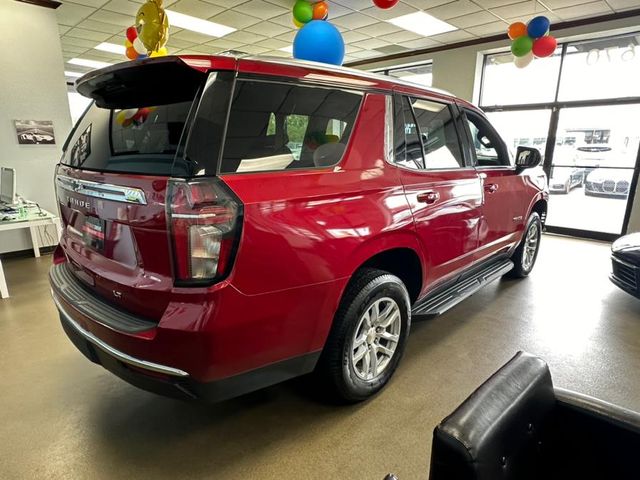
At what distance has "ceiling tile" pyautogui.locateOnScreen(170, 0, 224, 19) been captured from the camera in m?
5.33

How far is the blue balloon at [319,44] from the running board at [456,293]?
233cm

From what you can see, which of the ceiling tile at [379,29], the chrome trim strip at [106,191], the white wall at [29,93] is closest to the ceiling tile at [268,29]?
the ceiling tile at [379,29]

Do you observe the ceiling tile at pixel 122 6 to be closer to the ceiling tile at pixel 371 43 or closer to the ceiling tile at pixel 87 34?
the ceiling tile at pixel 87 34

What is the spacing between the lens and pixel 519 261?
382 cm

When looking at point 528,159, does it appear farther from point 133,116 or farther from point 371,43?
point 371,43

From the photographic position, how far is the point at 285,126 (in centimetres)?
149

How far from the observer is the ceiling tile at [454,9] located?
5.12 meters

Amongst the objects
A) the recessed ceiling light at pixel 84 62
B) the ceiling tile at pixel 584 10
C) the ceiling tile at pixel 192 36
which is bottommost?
the ceiling tile at pixel 584 10

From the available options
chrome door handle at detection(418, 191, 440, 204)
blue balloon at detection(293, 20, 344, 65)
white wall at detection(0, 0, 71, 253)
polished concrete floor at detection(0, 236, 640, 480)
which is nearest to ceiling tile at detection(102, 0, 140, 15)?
white wall at detection(0, 0, 71, 253)

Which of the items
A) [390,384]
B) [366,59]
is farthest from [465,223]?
[366,59]

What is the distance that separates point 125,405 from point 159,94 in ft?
5.11

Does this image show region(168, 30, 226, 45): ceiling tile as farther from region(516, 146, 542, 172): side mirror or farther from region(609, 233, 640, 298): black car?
region(609, 233, 640, 298): black car

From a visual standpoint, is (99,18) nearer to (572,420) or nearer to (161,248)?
(161,248)

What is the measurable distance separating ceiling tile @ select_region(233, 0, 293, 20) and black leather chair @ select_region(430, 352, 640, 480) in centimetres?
571
